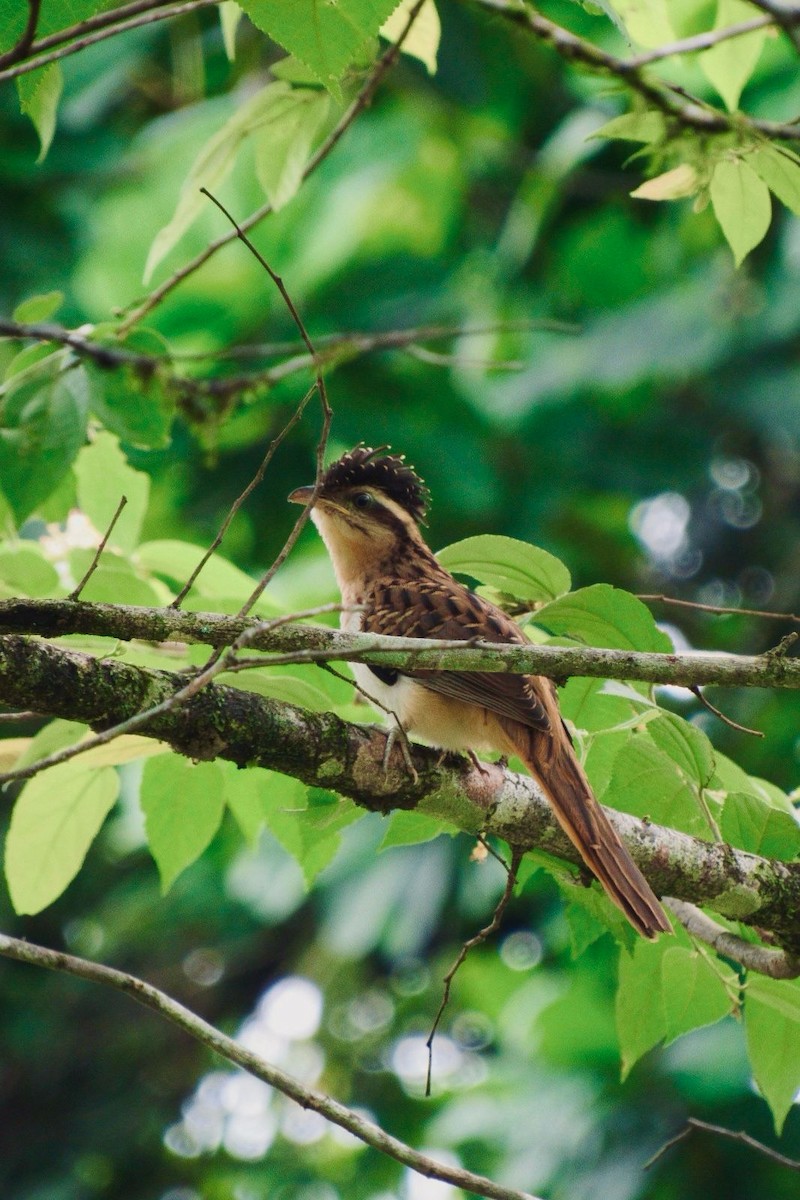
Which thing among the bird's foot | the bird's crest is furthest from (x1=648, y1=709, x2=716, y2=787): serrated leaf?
the bird's crest

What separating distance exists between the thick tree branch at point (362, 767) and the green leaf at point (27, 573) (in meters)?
0.43

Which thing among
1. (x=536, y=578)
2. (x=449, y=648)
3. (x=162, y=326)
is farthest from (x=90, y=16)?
(x=162, y=326)

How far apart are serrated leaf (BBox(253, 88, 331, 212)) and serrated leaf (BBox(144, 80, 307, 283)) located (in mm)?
12

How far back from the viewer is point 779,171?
2.06 metres

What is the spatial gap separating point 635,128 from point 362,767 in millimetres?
1224

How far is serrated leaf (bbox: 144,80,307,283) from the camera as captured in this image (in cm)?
238

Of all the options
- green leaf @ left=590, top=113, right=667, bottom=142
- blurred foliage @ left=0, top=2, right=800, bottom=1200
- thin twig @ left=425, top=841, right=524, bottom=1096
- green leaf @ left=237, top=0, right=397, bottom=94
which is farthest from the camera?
blurred foliage @ left=0, top=2, right=800, bottom=1200

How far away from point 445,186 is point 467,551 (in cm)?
786

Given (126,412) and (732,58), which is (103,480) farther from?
(732,58)

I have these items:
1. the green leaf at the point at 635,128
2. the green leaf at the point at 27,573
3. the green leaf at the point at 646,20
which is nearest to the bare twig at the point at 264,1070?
the green leaf at the point at 27,573

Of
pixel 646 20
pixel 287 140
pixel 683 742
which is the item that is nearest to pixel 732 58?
pixel 646 20

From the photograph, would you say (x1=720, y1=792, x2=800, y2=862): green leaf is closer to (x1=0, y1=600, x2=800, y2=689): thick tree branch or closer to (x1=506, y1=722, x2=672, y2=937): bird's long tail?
(x1=506, y1=722, x2=672, y2=937): bird's long tail

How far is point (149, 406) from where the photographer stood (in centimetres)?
211

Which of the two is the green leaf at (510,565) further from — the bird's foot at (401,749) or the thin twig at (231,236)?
the thin twig at (231,236)
